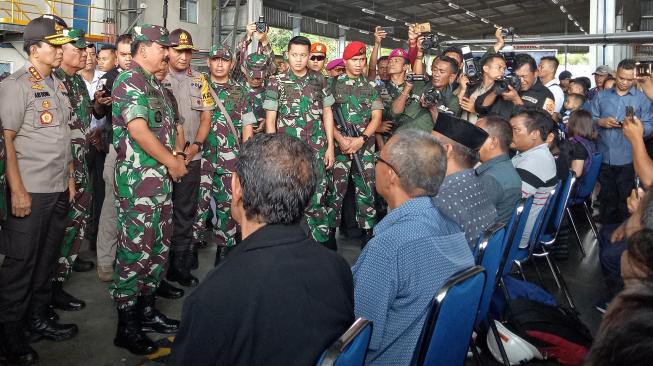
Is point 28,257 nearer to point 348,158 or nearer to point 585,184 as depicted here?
point 348,158

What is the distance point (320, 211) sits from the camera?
13.6 feet

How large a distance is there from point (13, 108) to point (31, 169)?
1.01 ft

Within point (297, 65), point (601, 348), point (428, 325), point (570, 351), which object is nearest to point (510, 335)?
point (570, 351)

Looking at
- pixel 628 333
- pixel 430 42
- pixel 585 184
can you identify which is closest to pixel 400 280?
pixel 628 333

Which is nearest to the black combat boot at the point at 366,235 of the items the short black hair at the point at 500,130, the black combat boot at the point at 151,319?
the short black hair at the point at 500,130

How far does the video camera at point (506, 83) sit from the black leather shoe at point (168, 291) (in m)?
2.81

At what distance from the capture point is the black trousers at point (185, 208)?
3664 mm

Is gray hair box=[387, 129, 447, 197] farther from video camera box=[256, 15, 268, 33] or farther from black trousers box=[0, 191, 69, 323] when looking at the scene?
video camera box=[256, 15, 268, 33]

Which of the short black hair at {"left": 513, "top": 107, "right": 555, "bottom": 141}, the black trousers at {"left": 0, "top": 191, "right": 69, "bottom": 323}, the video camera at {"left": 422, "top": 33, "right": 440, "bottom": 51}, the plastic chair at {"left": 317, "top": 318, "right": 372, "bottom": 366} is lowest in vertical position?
the black trousers at {"left": 0, "top": 191, "right": 69, "bottom": 323}

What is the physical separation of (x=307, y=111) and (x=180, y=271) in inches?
59.1

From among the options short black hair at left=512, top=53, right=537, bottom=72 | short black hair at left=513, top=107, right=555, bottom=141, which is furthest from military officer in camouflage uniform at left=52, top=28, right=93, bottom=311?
short black hair at left=512, top=53, right=537, bottom=72

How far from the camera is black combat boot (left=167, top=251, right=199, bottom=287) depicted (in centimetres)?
364

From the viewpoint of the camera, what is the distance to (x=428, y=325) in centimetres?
128

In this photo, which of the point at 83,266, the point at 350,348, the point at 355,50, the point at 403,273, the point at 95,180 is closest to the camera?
the point at 350,348
